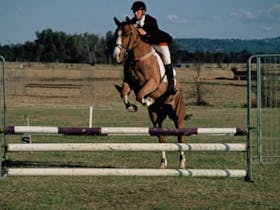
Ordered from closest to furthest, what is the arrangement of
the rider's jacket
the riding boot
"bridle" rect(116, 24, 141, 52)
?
"bridle" rect(116, 24, 141, 52)
the rider's jacket
the riding boot

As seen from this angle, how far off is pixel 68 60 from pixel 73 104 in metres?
65.6

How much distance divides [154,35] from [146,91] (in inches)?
51.7

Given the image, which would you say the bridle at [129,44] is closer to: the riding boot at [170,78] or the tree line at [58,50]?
the riding boot at [170,78]

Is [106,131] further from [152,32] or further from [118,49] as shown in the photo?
[152,32]

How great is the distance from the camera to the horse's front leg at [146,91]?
10094 millimetres

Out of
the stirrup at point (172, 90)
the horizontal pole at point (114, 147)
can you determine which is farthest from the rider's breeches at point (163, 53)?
the horizontal pole at point (114, 147)

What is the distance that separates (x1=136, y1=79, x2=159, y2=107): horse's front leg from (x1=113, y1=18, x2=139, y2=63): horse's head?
0.65 metres

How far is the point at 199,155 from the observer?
1379 centimetres

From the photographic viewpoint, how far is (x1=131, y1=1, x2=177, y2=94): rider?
10586 mm

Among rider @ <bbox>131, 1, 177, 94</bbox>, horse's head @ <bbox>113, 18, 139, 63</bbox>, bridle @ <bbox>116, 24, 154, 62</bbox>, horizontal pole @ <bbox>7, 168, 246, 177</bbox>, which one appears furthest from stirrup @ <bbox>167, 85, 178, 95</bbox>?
horizontal pole @ <bbox>7, 168, 246, 177</bbox>

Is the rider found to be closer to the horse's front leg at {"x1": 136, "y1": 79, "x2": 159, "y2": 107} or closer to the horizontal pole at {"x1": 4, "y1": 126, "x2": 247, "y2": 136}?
the horse's front leg at {"x1": 136, "y1": 79, "x2": 159, "y2": 107}

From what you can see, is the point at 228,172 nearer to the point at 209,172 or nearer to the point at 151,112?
the point at 209,172

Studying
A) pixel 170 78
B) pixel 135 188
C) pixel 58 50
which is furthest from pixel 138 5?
pixel 58 50

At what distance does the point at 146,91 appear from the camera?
10125 millimetres
